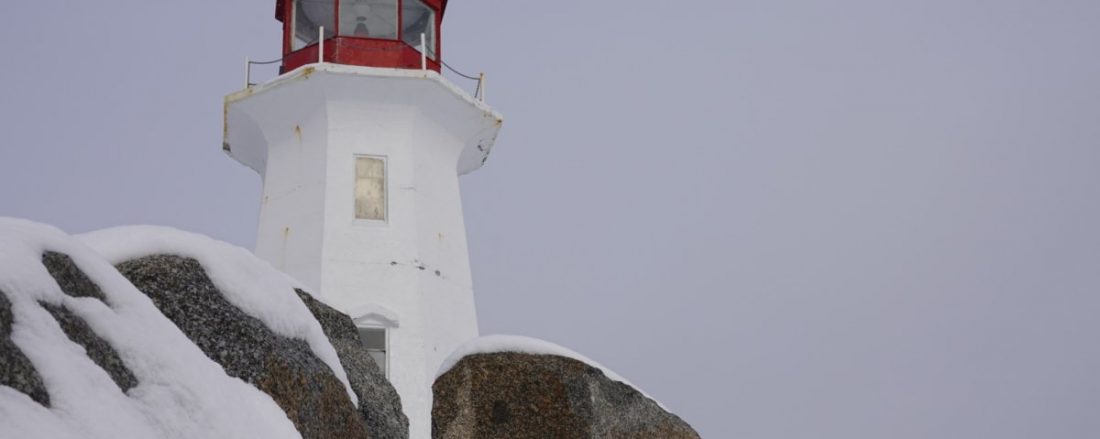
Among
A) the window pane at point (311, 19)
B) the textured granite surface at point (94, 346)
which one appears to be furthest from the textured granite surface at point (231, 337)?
the window pane at point (311, 19)

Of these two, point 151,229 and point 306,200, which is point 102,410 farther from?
point 306,200

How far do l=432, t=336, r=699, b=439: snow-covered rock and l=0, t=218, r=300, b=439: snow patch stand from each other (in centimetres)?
328

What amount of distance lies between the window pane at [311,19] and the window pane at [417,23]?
1136 mm

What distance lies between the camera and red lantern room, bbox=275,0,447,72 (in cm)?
1750

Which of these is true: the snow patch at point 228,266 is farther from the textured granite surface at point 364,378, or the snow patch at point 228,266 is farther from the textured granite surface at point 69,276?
the textured granite surface at point 69,276

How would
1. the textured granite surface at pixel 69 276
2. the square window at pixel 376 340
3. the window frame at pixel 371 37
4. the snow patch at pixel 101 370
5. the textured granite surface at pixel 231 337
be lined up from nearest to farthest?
the snow patch at pixel 101 370
the textured granite surface at pixel 69 276
the textured granite surface at pixel 231 337
the square window at pixel 376 340
the window frame at pixel 371 37

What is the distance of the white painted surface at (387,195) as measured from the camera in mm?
15531

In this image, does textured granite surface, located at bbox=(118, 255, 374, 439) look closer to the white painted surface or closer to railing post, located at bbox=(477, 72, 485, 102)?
the white painted surface

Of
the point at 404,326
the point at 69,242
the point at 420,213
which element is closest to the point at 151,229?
the point at 69,242

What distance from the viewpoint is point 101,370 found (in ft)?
9.75

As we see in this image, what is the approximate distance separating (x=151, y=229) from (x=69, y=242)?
47.4 inches

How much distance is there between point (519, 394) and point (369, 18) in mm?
12193

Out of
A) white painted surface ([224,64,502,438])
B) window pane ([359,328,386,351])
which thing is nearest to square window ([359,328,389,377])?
window pane ([359,328,386,351])

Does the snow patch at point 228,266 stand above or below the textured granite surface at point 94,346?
above
